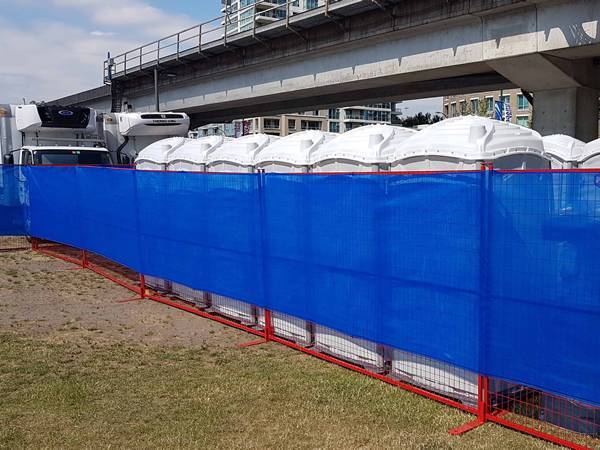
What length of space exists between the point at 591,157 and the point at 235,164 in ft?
17.8

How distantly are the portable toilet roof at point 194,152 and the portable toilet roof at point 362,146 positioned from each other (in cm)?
267

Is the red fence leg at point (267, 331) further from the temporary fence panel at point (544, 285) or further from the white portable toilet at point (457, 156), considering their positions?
the temporary fence panel at point (544, 285)

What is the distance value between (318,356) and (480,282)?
8.04ft

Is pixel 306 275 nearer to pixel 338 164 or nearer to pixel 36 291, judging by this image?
pixel 338 164

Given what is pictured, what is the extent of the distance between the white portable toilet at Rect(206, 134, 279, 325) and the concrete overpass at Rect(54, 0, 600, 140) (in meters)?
10.0

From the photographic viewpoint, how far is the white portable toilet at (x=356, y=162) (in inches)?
247

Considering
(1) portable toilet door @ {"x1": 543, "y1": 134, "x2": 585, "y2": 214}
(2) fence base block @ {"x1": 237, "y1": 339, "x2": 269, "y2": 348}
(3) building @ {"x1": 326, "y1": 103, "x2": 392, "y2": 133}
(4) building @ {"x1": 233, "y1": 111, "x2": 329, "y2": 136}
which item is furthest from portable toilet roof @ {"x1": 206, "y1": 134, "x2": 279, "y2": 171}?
(3) building @ {"x1": 326, "y1": 103, "x2": 392, "y2": 133}

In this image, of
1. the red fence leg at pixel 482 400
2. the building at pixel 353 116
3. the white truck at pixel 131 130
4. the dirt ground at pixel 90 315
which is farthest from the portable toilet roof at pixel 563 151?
the building at pixel 353 116

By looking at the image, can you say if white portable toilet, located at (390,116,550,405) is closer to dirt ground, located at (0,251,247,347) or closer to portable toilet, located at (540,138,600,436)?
portable toilet, located at (540,138,600,436)

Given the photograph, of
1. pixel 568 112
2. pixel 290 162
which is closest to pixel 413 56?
pixel 568 112

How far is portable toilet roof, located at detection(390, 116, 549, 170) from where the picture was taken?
5598mm

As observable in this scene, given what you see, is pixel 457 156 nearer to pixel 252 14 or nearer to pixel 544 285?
pixel 544 285

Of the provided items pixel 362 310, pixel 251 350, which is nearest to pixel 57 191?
pixel 251 350

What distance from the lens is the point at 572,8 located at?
1509 cm
